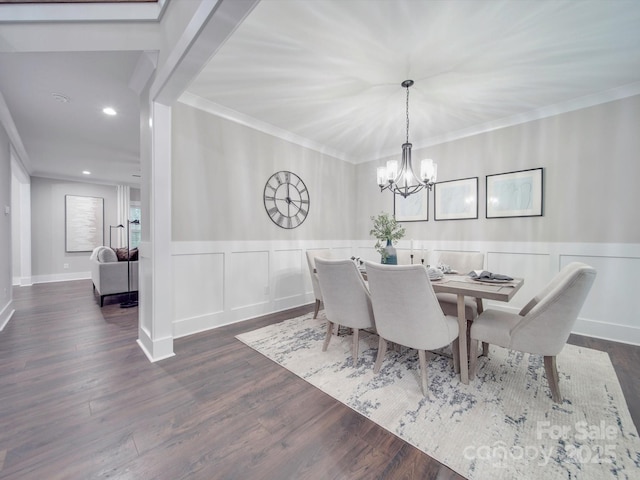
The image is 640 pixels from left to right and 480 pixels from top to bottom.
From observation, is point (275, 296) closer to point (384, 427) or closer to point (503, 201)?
point (384, 427)

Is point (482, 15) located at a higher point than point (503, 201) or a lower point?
higher

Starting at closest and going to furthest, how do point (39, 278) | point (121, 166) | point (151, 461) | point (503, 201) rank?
point (151, 461), point (503, 201), point (121, 166), point (39, 278)

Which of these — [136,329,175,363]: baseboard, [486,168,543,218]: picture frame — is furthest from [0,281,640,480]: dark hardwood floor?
[486,168,543,218]: picture frame

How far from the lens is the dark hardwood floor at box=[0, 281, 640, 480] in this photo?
1.20 m

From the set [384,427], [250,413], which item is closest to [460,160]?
[384,427]

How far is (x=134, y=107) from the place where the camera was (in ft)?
9.91

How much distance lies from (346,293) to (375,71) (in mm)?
1969

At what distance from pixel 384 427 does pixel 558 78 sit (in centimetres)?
332

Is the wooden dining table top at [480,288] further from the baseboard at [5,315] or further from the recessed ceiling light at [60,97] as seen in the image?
the baseboard at [5,315]

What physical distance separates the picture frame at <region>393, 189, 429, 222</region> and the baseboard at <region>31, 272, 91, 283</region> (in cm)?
772

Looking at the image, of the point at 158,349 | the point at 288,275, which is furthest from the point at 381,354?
the point at 288,275

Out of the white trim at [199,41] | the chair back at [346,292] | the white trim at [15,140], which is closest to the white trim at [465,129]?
the white trim at [199,41]

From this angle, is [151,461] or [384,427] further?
[384,427]

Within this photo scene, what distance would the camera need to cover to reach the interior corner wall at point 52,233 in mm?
5848
